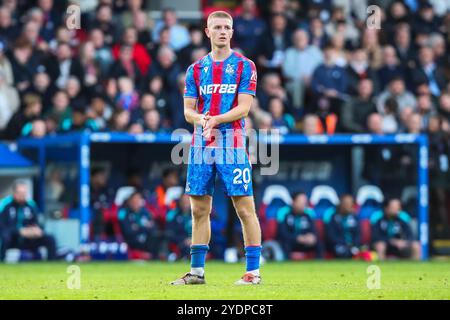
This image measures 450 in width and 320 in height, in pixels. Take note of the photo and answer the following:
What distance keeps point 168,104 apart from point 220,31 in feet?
29.3

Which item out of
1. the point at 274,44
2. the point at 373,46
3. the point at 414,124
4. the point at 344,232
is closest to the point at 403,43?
the point at 373,46

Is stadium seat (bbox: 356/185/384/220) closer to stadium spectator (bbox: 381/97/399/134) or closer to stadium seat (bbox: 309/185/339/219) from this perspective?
stadium seat (bbox: 309/185/339/219)

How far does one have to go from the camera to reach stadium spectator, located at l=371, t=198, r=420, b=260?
64.8 ft

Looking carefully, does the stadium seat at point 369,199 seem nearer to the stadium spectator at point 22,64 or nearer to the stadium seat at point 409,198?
the stadium seat at point 409,198

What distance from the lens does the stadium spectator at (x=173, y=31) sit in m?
21.4

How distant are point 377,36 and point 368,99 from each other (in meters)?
2.23

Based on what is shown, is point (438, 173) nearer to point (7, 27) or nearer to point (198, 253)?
point (7, 27)

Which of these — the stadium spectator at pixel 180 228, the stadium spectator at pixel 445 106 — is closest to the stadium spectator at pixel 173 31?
the stadium spectator at pixel 180 228

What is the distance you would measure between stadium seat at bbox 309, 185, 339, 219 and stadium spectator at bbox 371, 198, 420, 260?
884mm

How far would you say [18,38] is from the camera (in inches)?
797

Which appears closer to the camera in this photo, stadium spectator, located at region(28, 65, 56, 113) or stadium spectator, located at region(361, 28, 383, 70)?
stadium spectator, located at region(28, 65, 56, 113)

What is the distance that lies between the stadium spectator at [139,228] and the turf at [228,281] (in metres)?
1.26

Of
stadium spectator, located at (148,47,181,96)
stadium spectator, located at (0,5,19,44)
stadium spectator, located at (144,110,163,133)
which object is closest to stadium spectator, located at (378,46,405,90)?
stadium spectator, located at (148,47,181,96)
